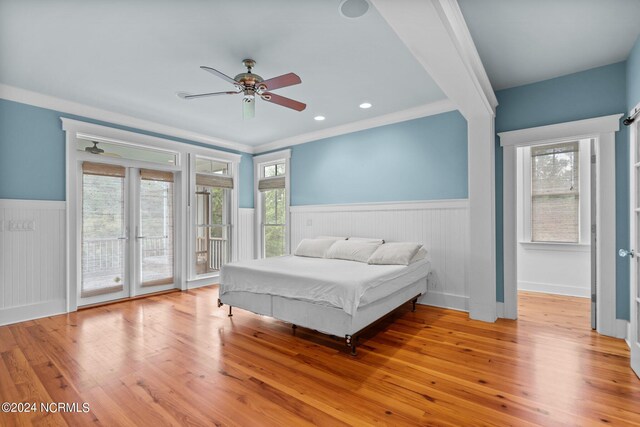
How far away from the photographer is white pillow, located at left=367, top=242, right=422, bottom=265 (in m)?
3.64

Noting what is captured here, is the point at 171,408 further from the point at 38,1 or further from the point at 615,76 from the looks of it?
the point at 615,76

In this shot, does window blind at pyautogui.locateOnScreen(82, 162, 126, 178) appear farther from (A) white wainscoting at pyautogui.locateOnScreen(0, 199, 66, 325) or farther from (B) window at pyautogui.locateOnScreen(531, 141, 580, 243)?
(B) window at pyautogui.locateOnScreen(531, 141, 580, 243)

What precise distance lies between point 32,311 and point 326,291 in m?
3.64

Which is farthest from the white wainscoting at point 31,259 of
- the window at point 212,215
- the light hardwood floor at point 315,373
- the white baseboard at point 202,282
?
the window at point 212,215

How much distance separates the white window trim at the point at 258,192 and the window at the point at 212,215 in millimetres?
580

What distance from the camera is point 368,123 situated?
4.75m

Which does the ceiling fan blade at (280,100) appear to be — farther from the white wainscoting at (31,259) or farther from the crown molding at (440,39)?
the white wainscoting at (31,259)

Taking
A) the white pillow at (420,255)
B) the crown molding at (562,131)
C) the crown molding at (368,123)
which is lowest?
the white pillow at (420,255)

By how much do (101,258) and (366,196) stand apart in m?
3.98

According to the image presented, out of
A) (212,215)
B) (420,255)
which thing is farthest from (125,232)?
(420,255)

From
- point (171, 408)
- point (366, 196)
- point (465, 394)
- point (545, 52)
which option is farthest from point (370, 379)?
point (545, 52)

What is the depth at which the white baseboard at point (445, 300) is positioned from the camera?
154 inches

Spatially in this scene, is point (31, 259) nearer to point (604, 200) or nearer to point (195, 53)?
point (195, 53)

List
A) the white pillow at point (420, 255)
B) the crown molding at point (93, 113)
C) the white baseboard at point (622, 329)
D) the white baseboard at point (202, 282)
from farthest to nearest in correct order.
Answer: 1. the white baseboard at point (202, 282)
2. the white pillow at point (420, 255)
3. the crown molding at point (93, 113)
4. the white baseboard at point (622, 329)
